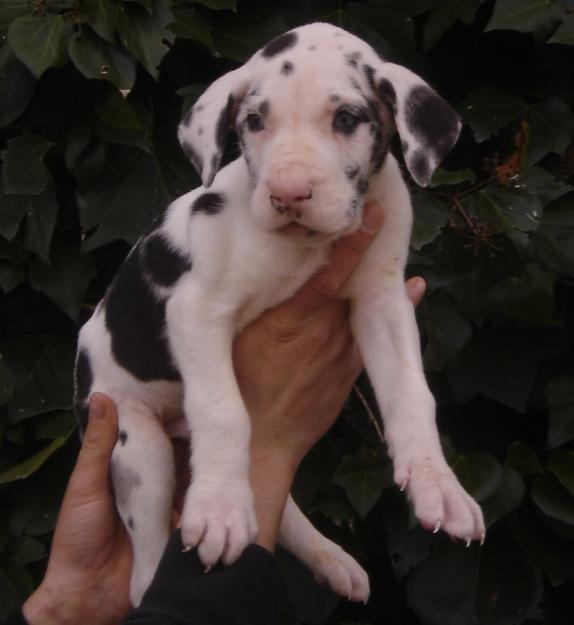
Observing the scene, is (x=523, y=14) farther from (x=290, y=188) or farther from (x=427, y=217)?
(x=290, y=188)

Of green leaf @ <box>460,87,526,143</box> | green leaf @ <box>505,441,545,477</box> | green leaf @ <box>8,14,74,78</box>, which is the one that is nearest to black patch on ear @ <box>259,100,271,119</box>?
green leaf @ <box>8,14,74,78</box>

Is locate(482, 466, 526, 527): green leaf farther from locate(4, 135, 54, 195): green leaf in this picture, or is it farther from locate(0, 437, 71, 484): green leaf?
locate(4, 135, 54, 195): green leaf

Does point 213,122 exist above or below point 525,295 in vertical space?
above

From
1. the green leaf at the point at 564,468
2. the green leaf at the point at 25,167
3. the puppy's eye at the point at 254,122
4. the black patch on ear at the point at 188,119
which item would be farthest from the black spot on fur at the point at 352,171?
the green leaf at the point at 564,468

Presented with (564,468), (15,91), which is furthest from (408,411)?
(15,91)

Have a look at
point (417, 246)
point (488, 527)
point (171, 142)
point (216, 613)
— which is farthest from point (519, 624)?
point (171, 142)

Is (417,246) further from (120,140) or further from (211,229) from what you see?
(120,140)
